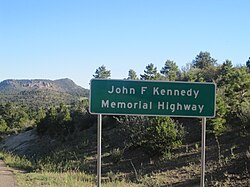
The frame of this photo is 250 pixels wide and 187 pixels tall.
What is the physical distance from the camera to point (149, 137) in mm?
19766

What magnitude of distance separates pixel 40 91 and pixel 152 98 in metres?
141

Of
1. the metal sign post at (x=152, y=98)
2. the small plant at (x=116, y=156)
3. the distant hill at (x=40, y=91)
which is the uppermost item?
the distant hill at (x=40, y=91)

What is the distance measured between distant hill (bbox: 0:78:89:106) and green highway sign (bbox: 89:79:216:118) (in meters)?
99.6

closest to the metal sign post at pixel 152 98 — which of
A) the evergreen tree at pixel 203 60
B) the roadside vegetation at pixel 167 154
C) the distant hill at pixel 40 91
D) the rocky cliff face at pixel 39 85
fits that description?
the roadside vegetation at pixel 167 154

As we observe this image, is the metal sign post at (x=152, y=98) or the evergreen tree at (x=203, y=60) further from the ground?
the evergreen tree at (x=203, y=60)

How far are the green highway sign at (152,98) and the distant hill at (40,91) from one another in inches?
3921

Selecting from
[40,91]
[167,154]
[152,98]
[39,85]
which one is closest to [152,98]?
[152,98]

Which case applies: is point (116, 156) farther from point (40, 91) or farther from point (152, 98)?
point (40, 91)

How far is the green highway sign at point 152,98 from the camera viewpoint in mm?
6844

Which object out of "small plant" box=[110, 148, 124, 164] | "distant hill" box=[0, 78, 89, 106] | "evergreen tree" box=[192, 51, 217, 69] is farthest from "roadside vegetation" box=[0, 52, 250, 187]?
"distant hill" box=[0, 78, 89, 106]

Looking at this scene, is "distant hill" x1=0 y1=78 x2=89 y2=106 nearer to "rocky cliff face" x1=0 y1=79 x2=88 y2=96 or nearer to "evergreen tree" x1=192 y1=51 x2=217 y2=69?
"rocky cliff face" x1=0 y1=79 x2=88 y2=96

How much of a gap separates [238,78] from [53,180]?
12087 mm

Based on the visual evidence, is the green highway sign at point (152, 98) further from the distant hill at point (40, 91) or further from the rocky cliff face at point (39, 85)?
the rocky cliff face at point (39, 85)

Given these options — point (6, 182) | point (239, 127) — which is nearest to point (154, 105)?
point (6, 182)
